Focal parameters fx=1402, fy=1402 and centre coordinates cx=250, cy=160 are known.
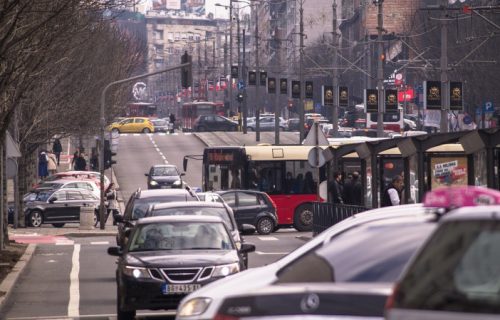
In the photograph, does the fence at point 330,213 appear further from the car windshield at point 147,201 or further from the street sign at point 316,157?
the car windshield at point 147,201

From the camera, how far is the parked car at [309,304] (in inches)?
300

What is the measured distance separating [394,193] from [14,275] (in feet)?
25.3

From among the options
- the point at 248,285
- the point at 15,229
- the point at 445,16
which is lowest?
the point at 15,229

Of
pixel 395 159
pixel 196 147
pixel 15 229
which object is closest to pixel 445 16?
pixel 395 159

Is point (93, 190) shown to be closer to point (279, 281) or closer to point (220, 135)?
point (279, 281)

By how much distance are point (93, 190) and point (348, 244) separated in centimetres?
4646

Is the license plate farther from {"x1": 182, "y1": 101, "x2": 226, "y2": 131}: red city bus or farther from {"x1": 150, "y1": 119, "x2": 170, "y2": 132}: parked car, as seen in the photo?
{"x1": 182, "y1": 101, "x2": 226, "y2": 131}: red city bus

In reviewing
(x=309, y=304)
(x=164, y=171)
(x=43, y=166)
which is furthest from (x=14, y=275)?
(x=43, y=166)

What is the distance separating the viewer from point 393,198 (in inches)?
1107

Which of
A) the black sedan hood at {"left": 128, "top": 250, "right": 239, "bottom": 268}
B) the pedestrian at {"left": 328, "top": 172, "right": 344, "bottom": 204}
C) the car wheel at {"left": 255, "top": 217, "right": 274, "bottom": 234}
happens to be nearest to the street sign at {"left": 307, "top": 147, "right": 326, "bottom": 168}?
the pedestrian at {"left": 328, "top": 172, "right": 344, "bottom": 204}

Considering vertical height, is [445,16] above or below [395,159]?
above

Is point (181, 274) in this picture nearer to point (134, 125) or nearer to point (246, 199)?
point (246, 199)

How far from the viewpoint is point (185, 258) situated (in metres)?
16.7

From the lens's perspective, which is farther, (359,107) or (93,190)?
(359,107)
